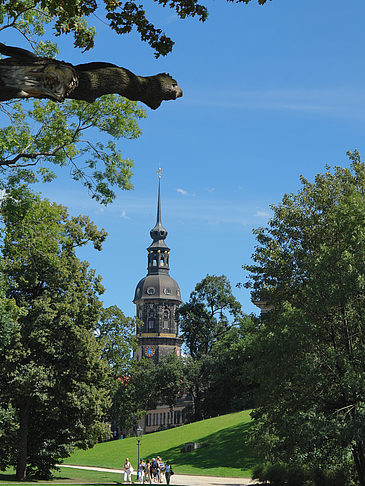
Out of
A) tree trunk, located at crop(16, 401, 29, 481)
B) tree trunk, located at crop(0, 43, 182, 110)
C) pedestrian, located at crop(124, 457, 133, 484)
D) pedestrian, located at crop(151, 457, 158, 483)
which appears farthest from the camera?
pedestrian, located at crop(151, 457, 158, 483)

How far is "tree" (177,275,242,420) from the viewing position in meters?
84.5

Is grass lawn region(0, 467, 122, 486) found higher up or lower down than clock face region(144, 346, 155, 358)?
lower down

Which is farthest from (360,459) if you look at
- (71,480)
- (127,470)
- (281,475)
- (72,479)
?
(72,479)

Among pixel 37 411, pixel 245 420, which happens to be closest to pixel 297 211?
pixel 37 411

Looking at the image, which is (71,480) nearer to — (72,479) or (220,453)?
(72,479)

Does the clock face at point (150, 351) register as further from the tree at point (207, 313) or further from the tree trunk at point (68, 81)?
the tree trunk at point (68, 81)

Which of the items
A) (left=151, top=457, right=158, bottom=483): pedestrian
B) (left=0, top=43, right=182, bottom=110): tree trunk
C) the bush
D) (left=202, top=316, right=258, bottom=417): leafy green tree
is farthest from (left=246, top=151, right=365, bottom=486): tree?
(left=202, top=316, right=258, bottom=417): leafy green tree

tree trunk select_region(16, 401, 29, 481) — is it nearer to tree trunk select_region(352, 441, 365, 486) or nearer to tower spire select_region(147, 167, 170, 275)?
tree trunk select_region(352, 441, 365, 486)

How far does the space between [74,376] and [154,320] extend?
10609 cm

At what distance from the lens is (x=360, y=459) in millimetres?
19844

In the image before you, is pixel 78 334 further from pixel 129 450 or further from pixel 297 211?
pixel 129 450

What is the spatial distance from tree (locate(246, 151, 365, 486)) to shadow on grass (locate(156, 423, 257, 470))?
19.0 m

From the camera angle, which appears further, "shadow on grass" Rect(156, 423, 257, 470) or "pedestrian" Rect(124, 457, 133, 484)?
"shadow on grass" Rect(156, 423, 257, 470)

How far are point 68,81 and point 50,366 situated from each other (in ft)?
78.9
